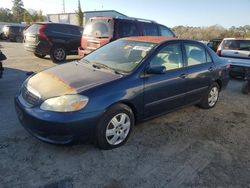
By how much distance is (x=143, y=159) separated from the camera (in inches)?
138

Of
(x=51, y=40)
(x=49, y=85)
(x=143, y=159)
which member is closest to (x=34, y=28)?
(x=51, y=40)

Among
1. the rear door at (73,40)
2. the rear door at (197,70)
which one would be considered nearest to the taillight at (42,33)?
the rear door at (73,40)

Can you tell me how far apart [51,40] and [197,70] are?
7680mm

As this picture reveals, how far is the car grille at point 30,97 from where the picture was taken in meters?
3.42

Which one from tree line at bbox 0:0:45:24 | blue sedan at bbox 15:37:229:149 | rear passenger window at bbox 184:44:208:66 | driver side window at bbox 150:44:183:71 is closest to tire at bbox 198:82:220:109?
blue sedan at bbox 15:37:229:149

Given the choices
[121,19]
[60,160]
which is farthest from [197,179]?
[121,19]

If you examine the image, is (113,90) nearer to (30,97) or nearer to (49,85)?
(49,85)

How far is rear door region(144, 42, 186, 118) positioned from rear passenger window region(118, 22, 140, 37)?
4644 mm

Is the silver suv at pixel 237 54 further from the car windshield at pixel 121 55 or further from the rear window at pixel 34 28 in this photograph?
the rear window at pixel 34 28

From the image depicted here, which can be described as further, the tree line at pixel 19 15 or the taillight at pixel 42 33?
the tree line at pixel 19 15

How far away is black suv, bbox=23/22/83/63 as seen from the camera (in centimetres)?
1082

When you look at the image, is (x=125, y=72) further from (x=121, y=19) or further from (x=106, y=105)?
(x=121, y=19)

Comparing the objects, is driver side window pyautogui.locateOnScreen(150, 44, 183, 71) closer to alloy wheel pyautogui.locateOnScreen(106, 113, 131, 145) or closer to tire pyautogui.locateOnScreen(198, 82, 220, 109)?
alloy wheel pyautogui.locateOnScreen(106, 113, 131, 145)

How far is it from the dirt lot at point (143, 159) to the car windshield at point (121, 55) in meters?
1.13
